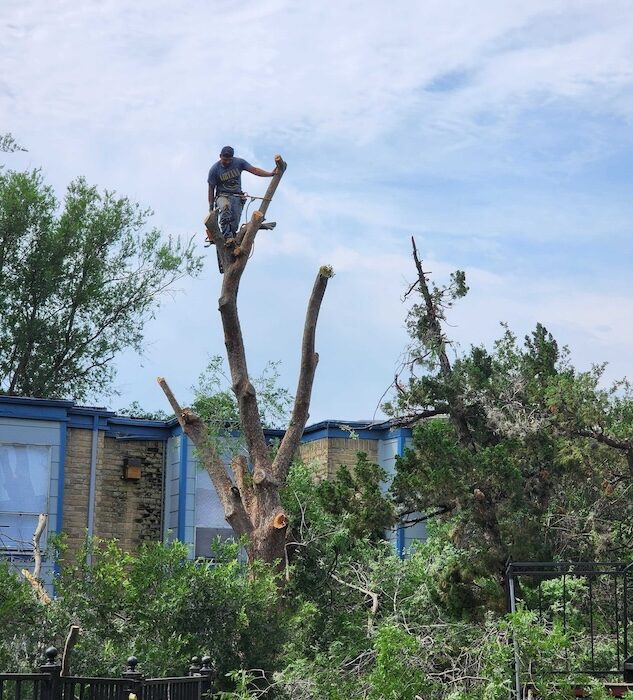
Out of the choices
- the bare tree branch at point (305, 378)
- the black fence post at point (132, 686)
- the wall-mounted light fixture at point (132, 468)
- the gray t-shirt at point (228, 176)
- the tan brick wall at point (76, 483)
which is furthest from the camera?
the wall-mounted light fixture at point (132, 468)

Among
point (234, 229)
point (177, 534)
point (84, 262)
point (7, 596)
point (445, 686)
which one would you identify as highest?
point (84, 262)

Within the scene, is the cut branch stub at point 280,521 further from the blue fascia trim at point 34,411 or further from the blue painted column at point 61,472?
the blue fascia trim at point 34,411

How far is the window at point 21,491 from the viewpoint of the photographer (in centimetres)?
2052

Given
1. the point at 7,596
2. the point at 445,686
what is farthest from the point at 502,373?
the point at 7,596

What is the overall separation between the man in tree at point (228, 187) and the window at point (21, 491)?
6745 millimetres

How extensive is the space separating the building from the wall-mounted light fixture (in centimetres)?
2

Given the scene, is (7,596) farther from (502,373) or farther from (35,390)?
(35,390)

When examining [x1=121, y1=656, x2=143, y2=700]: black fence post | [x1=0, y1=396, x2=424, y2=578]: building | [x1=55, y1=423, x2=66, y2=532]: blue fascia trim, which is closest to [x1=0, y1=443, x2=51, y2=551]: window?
[x1=0, y1=396, x2=424, y2=578]: building

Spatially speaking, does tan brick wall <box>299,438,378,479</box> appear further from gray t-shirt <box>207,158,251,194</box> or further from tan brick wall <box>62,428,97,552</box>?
gray t-shirt <box>207,158,251,194</box>

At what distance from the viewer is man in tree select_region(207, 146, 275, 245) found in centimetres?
1577

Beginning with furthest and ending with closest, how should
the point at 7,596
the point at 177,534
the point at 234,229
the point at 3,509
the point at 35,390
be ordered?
the point at 35,390 → the point at 177,534 → the point at 3,509 → the point at 234,229 → the point at 7,596

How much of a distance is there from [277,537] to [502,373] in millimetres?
4047

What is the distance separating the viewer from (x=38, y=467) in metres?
20.8

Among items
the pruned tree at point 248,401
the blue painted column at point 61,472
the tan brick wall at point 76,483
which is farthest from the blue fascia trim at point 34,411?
the pruned tree at point 248,401
